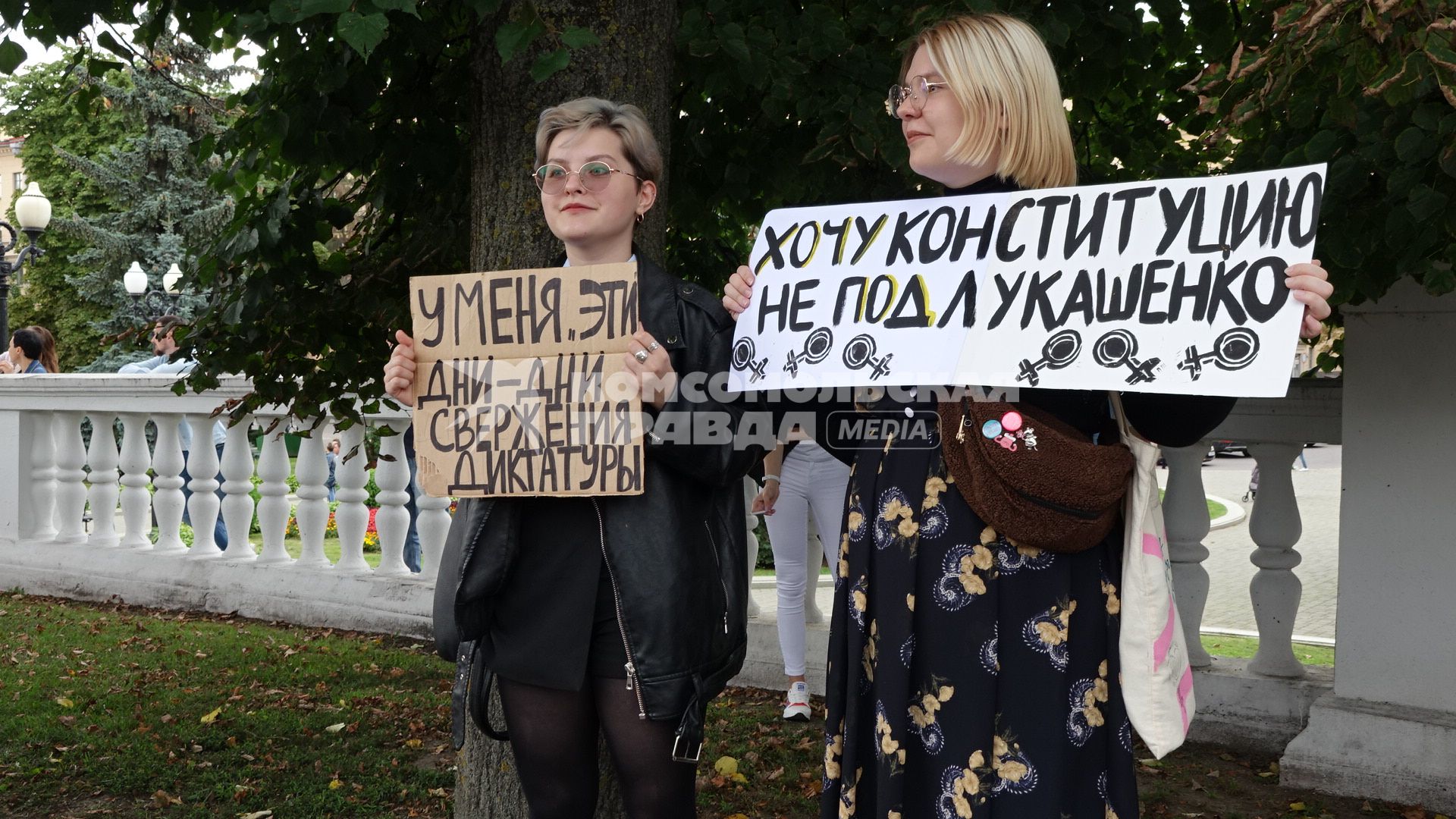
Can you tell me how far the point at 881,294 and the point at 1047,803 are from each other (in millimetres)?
1043

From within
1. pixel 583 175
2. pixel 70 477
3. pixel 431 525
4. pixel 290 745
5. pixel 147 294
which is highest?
pixel 147 294

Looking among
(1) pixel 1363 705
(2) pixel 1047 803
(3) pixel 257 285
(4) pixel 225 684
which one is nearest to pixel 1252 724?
(1) pixel 1363 705

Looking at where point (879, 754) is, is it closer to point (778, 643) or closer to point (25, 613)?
point (778, 643)

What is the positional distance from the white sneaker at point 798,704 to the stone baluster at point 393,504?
268cm

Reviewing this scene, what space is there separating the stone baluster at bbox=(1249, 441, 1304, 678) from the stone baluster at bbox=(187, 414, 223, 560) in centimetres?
608

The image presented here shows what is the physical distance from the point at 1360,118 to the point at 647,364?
7.68 ft

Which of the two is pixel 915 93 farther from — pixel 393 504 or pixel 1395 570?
pixel 393 504

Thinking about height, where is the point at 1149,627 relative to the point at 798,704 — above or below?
above

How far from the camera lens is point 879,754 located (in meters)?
2.34

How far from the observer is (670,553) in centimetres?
252

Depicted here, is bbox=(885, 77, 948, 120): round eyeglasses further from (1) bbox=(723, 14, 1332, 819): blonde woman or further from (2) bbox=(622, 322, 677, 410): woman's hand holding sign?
(2) bbox=(622, 322, 677, 410): woman's hand holding sign

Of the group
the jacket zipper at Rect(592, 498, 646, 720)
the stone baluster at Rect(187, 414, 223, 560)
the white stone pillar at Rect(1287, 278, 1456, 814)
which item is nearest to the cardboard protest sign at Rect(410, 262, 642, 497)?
the jacket zipper at Rect(592, 498, 646, 720)

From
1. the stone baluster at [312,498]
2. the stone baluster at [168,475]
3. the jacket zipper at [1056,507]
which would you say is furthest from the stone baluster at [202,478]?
the jacket zipper at [1056,507]

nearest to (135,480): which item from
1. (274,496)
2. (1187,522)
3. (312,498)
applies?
(274,496)
